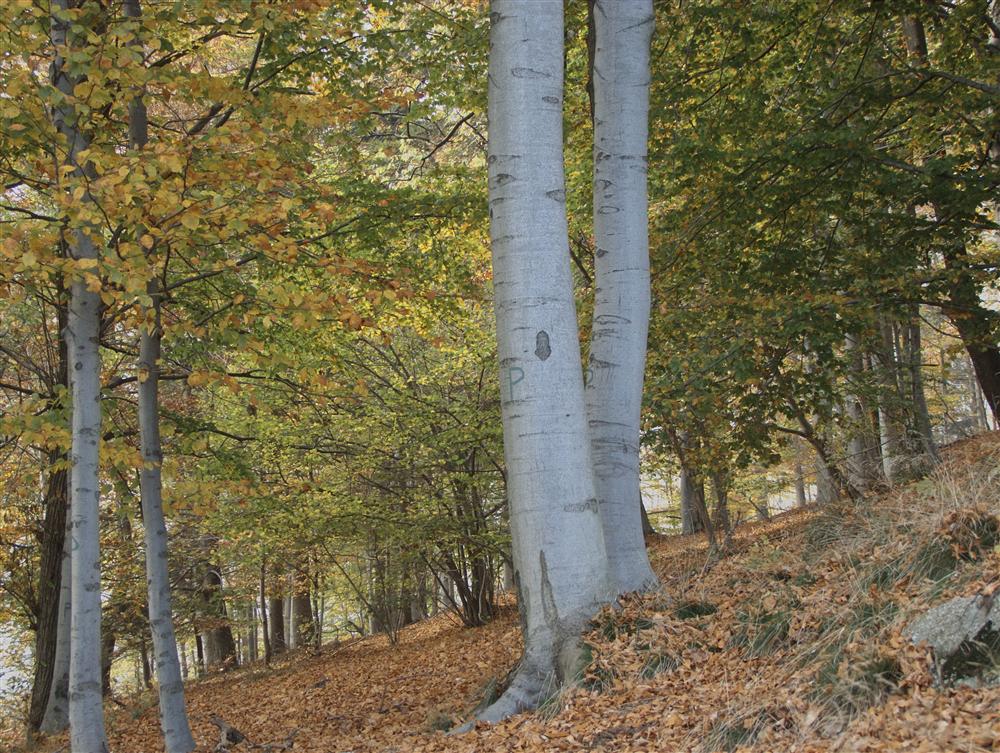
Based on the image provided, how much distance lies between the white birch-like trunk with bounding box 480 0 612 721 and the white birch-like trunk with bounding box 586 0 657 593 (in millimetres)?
546

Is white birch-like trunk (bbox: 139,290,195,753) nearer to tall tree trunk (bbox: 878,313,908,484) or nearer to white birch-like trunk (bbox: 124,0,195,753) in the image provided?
white birch-like trunk (bbox: 124,0,195,753)

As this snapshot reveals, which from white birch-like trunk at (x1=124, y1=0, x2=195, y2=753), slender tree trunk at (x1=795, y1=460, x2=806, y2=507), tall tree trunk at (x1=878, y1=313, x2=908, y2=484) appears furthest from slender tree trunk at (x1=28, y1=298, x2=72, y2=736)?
slender tree trunk at (x1=795, y1=460, x2=806, y2=507)

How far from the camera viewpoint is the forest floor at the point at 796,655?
292 centimetres

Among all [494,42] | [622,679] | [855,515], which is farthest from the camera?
[855,515]

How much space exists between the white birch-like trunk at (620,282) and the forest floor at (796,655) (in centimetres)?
47

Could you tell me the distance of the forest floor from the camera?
9.59ft

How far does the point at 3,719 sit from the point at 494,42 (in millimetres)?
15516

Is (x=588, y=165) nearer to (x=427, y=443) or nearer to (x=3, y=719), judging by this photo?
(x=427, y=443)

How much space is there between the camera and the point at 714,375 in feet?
24.5

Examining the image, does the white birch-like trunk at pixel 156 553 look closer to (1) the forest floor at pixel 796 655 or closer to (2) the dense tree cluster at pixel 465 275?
(2) the dense tree cluster at pixel 465 275

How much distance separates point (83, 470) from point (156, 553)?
59.6 inches

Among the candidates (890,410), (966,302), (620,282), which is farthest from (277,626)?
(620,282)

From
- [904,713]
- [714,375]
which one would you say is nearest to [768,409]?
[714,375]

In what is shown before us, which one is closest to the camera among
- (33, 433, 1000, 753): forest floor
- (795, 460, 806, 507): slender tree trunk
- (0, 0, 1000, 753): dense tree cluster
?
(33, 433, 1000, 753): forest floor
